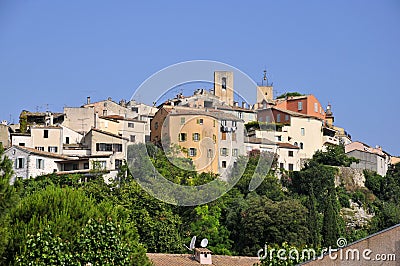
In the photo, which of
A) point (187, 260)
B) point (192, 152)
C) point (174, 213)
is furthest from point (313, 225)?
point (187, 260)

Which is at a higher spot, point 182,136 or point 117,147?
point 182,136

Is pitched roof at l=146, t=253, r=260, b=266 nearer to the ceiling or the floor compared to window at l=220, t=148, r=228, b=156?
nearer to the floor

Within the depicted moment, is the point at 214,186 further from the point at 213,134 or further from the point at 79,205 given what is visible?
the point at 79,205

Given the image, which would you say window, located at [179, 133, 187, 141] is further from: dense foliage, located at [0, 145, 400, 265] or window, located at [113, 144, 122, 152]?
window, located at [113, 144, 122, 152]

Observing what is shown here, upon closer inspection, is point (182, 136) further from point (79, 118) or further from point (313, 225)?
point (313, 225)

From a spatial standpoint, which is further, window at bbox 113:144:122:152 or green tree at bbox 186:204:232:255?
window at bbox 113:144:122:152

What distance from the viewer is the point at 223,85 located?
87.4 metres

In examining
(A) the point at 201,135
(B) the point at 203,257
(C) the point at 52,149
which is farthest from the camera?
(A) the point at 201,135

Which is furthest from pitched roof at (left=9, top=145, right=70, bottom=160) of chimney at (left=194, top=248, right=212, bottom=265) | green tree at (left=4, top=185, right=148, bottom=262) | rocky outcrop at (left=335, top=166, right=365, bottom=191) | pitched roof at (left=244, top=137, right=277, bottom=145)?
green tree at (left=4, top=185, right=148, bottom=262)

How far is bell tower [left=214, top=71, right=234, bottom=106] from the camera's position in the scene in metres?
86.8

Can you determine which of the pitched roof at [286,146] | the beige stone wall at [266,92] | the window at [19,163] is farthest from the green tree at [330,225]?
the beige stone wall at [266,92]

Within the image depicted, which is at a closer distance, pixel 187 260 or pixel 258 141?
pixel 187 260

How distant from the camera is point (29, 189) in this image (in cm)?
5669

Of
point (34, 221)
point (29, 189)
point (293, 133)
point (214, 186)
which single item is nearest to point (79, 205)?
point (34, 221)
